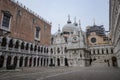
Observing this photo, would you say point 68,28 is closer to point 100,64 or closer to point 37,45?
point 100,64

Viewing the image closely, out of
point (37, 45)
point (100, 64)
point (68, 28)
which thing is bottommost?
point (100, 64)

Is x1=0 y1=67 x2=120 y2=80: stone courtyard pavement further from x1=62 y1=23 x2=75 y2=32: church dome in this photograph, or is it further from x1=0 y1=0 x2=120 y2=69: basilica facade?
x1=62 y1=23 x2=75 y2=32: church dome

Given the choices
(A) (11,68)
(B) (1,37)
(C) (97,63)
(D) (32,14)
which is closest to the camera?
(A) (11,68)

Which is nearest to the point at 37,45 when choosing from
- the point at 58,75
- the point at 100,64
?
the point at 100,64

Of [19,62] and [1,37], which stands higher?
[1,37]

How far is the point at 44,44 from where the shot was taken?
4606 centimetres

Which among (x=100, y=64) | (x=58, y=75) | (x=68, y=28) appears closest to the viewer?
(x=58, y=75)

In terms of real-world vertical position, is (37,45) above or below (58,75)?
above

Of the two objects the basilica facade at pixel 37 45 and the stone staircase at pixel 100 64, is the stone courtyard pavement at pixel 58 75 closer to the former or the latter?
the basilica facade at pixel 37 45

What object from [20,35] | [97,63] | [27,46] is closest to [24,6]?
[20,35]

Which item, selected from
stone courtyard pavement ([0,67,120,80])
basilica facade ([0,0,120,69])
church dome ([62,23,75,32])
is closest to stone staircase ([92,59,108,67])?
basilica facade ([0,0,120,69])

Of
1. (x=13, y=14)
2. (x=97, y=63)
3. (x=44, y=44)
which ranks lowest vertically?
(x=97, y=63)

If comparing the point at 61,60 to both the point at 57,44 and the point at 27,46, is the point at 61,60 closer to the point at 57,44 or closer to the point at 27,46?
the point at 57,44

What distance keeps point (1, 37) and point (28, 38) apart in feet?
33.5
